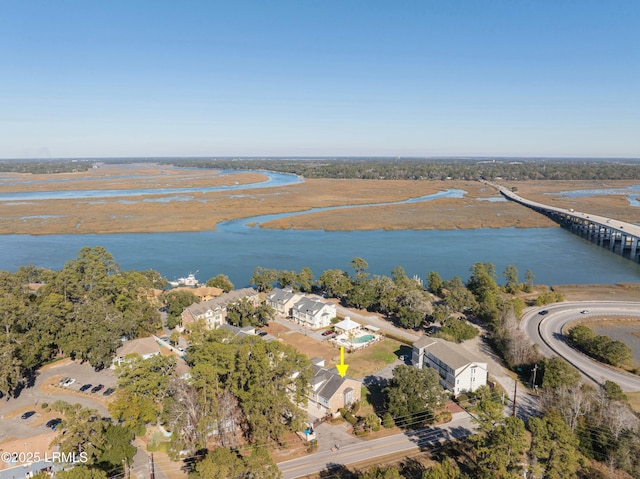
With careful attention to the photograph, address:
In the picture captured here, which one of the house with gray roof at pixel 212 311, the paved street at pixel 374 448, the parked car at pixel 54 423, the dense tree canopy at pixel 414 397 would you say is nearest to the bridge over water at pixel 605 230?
the dense tree canopy at pixel 414 397

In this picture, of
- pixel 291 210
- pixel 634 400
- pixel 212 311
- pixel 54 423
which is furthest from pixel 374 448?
pixel 291 210

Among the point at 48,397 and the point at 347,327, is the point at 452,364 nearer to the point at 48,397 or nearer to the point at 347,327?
the point at 347,327

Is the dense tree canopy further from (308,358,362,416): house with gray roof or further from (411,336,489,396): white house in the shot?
(411,336,489,396): white house

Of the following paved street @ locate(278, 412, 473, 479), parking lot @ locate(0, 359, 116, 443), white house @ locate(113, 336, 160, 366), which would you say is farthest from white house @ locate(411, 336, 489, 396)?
parking lot @ locate(0, 359, 116, 443)

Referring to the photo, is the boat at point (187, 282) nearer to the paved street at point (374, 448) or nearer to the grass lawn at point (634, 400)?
the paved street at point (374, 448)

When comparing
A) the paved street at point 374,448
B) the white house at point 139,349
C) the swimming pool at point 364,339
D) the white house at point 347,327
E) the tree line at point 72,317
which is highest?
the tree line at point 72,317

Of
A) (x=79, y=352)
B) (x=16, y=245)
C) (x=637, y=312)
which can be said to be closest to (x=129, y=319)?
(x=79, y=352)
